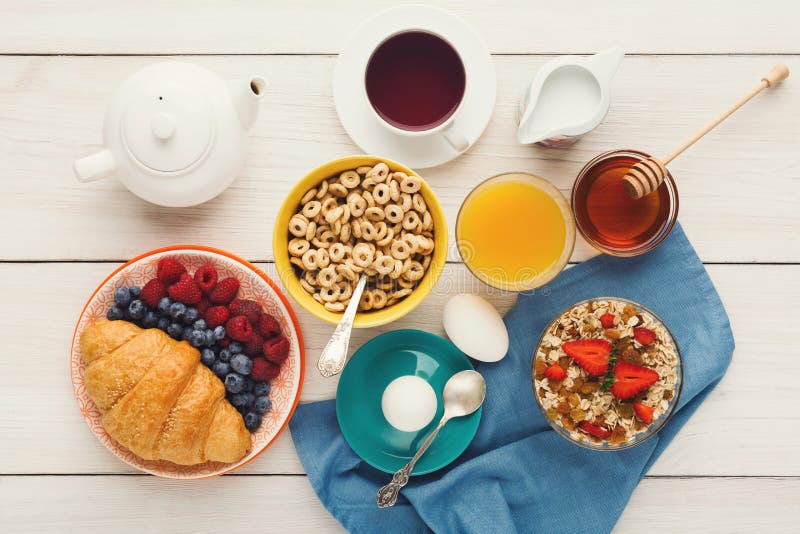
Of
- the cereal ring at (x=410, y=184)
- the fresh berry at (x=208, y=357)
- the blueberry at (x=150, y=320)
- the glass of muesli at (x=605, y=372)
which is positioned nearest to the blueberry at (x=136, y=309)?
the blueberry at (x=150, y=320)

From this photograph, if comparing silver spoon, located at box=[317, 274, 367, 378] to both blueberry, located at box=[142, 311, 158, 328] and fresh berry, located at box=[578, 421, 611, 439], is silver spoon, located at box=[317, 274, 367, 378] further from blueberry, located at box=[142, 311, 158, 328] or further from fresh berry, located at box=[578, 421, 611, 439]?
fresh berry, located at box=[578, 421, 611, 439]

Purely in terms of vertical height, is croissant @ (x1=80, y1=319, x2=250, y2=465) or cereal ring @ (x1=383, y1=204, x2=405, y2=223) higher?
cereal ring @ (x1=383, y1=204, x2=405, y2=223)

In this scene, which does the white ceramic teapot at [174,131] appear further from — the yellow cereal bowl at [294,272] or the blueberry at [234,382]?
the blueberry at [234,382]

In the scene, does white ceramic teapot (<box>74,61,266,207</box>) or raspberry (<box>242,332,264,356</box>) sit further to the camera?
raspberry (<box>242,332,264,356</box>)

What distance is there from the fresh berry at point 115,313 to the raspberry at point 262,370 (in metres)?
0.22

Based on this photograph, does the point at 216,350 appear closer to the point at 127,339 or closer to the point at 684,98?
the point at 127,339

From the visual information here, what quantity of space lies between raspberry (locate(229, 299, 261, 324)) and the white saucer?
31 cm

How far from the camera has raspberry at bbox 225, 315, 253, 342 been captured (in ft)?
3.05

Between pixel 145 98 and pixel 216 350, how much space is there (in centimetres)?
39

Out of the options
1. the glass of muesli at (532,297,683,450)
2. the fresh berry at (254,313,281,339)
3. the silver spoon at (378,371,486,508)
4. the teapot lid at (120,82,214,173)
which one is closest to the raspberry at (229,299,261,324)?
the fresh berry at (254,313,281,339)

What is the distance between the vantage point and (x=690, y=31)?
3.33ft

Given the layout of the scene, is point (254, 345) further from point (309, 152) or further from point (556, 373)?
point (556, 373)

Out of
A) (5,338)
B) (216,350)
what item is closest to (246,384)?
(216,350)

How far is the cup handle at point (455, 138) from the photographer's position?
36.3 inches
